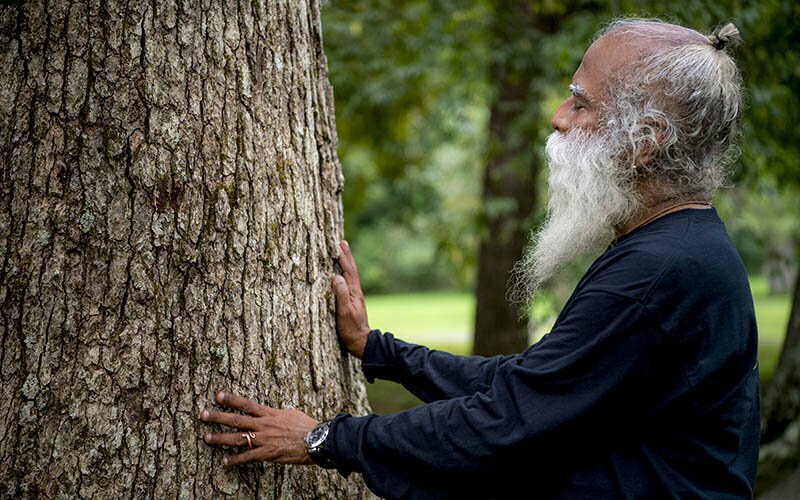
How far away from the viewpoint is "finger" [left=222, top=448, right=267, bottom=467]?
2.20 metres

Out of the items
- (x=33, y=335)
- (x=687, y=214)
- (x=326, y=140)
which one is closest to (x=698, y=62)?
(x=687, y=214)

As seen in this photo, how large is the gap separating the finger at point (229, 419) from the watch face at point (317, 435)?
17 cm

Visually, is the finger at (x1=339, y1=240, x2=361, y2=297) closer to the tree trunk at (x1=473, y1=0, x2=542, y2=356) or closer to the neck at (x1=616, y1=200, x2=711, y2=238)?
the neck at (x1=616, y1=200, x2=711, y2=238)

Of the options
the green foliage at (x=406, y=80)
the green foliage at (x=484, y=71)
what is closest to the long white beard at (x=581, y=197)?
the green foliage at (x=484, y=71)

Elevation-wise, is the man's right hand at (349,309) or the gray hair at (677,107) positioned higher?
the gray hair at (677,107)

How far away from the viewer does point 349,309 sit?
8.66ft

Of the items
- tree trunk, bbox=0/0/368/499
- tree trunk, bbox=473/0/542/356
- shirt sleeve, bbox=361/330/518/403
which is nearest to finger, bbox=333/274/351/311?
shirt sleeve, bbox=361/330/518/403

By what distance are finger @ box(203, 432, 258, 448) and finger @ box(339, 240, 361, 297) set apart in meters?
0.67

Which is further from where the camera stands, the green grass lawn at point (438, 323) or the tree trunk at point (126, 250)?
the green grass lawn at point (438, 323)

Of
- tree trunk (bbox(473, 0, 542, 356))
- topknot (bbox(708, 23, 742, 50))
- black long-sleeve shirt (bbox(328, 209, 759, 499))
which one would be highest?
tree trunk (bbox(473, 0, 542, 356))

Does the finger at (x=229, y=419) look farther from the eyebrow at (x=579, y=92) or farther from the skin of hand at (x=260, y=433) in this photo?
the eyebrow at (x=579, y=92)

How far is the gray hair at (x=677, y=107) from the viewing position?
84.6 inches

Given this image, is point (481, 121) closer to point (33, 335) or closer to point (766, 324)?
point (766, 324)

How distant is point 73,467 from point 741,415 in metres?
1.79
